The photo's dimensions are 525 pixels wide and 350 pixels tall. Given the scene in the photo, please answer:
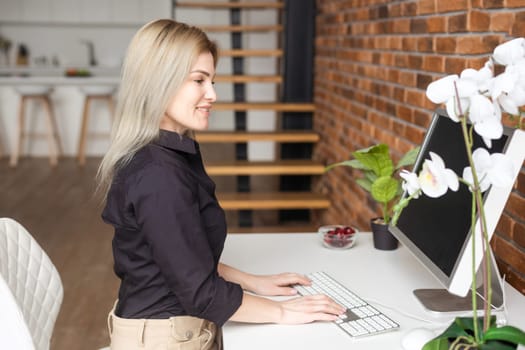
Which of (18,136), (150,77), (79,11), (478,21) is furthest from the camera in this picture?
(79,11)

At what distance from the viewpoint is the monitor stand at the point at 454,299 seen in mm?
1340

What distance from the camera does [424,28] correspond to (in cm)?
224

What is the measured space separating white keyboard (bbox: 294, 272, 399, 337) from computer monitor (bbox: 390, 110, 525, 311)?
0.45ft

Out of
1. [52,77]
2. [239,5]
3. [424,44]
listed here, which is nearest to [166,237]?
[424,44]

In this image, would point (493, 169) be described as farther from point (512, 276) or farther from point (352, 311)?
point (512, 276)

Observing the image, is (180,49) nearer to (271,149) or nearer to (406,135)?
(406,135)

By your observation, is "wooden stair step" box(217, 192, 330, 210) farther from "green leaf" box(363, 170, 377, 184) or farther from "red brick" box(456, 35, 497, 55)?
"red brick" box(456, 35, 497, 55)

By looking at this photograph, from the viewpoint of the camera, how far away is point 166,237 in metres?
1.31

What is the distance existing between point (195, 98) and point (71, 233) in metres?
3.39

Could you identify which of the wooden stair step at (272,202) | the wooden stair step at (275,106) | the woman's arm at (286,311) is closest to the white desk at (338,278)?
the woman's arm at (286,311)

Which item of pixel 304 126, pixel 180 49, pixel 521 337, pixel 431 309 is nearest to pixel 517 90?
pixel 521 337

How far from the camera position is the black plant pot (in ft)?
6.01

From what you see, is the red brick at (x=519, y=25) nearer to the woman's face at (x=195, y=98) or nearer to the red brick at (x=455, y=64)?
the red brick at (x=455, y=64)

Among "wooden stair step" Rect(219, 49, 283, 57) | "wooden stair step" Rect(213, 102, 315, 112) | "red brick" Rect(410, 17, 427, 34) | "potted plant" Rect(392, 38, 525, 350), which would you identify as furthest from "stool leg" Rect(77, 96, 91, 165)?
"potted plant" Rect(392, 38, 525, 350)
